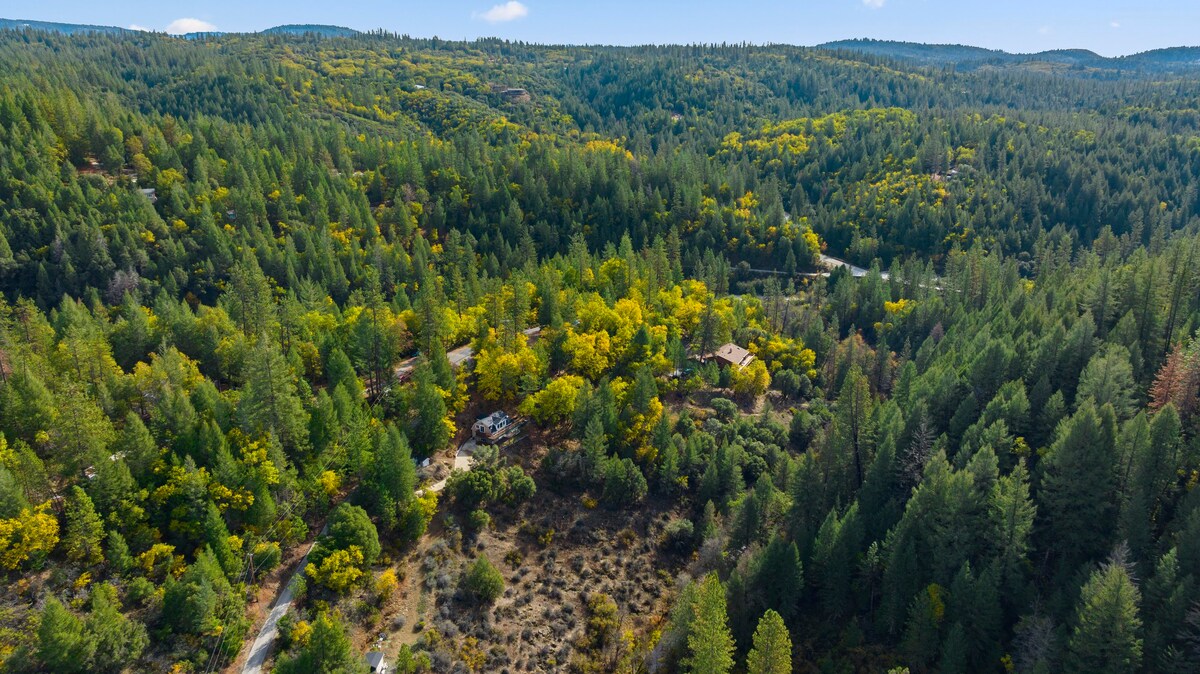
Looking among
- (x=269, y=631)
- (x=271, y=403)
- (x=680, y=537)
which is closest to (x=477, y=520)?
(x=269, y=631)

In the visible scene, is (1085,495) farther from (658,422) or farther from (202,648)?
(202,648)

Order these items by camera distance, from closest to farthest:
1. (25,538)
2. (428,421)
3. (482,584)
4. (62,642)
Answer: (62,642)
(25,538)
(482,584)
(428,421)

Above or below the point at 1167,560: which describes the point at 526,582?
below

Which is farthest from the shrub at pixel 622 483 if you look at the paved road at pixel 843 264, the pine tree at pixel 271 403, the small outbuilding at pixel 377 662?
the paved road at pixel 843 264

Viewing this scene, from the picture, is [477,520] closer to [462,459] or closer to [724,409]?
[462,459]

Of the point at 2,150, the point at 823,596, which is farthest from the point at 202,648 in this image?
the point at 2,150

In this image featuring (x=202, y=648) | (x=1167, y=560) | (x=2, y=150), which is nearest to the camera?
(x=1167, y=560)

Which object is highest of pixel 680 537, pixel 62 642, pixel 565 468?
pixel 62 642

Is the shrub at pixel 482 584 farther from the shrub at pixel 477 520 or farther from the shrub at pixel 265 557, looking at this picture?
the shrub at pixel 265 557

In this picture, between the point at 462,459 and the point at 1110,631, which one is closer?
the point at 1110,631
